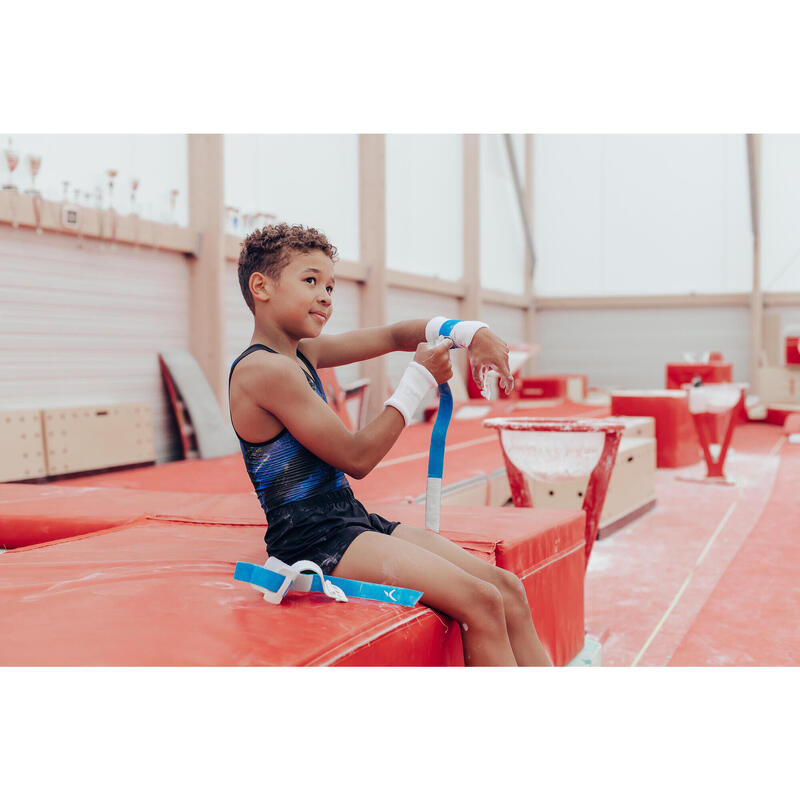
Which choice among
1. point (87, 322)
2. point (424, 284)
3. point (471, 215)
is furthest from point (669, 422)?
point (87, 322)

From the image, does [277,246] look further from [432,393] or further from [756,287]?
[756,287]

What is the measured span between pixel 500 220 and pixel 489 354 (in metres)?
10.5

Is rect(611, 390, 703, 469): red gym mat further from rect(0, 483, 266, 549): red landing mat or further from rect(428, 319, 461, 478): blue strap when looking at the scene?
rect(428, 319, 461, 478): blue strap

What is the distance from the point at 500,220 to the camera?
12016 millimetres

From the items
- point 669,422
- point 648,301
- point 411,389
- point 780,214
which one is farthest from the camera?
point 648,301

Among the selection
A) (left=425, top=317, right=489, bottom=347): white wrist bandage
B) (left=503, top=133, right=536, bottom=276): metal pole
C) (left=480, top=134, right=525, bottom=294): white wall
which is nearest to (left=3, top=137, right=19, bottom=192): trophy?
(left=425, top=317, right=489, bottom=347): white wrist bandage

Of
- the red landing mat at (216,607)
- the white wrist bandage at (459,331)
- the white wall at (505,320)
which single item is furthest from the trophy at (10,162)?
the white wall at (505,320)

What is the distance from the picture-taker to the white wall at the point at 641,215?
482 inches

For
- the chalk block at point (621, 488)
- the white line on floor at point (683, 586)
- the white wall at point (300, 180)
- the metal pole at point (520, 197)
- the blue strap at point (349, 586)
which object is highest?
the metal pole at point (520, 197)

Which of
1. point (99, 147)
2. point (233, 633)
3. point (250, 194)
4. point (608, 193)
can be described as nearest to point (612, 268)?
point (608, 193)

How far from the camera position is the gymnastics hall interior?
1.92 metres

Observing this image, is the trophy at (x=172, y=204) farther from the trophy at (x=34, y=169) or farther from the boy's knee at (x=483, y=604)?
the boy's knee at (x=483, y=604)

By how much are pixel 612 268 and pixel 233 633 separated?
12.1 metres

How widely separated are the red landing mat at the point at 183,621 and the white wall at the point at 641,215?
11.5 metres
